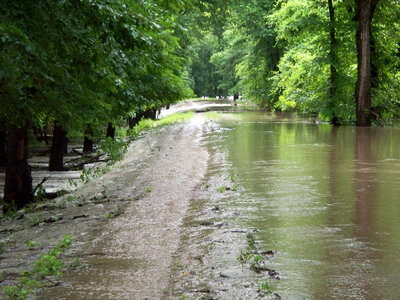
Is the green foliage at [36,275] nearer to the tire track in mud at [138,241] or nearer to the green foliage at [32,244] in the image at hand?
the tire track in mud at [138,241]

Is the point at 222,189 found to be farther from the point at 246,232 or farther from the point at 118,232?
the point at 246,232

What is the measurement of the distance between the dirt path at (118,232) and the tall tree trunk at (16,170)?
0.93m

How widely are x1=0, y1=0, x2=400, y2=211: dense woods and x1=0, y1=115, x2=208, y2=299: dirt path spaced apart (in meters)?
1.58

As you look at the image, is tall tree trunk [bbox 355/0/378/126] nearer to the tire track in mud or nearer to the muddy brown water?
the muddy brown water

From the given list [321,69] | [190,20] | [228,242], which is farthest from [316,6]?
[228,242]

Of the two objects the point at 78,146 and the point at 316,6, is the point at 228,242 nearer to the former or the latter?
the point at 316,6

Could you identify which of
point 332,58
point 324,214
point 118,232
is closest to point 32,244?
point 118,232

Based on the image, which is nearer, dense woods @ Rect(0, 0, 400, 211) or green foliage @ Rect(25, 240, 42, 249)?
green foliage @ Rect(25, 240, 42, 249)

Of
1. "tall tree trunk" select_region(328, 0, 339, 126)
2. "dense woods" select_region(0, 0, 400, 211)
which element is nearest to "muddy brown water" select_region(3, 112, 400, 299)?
"dense woods" select_region(0, 0, 400, 211)

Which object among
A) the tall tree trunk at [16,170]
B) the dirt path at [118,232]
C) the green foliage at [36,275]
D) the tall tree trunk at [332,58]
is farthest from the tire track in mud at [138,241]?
the tall tree trunk at [332,58]

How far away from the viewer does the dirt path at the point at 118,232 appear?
526 centimetres

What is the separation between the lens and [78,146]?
30.7 metres

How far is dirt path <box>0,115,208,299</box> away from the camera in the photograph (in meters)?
5.26

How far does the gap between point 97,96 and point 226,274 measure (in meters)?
5.67
